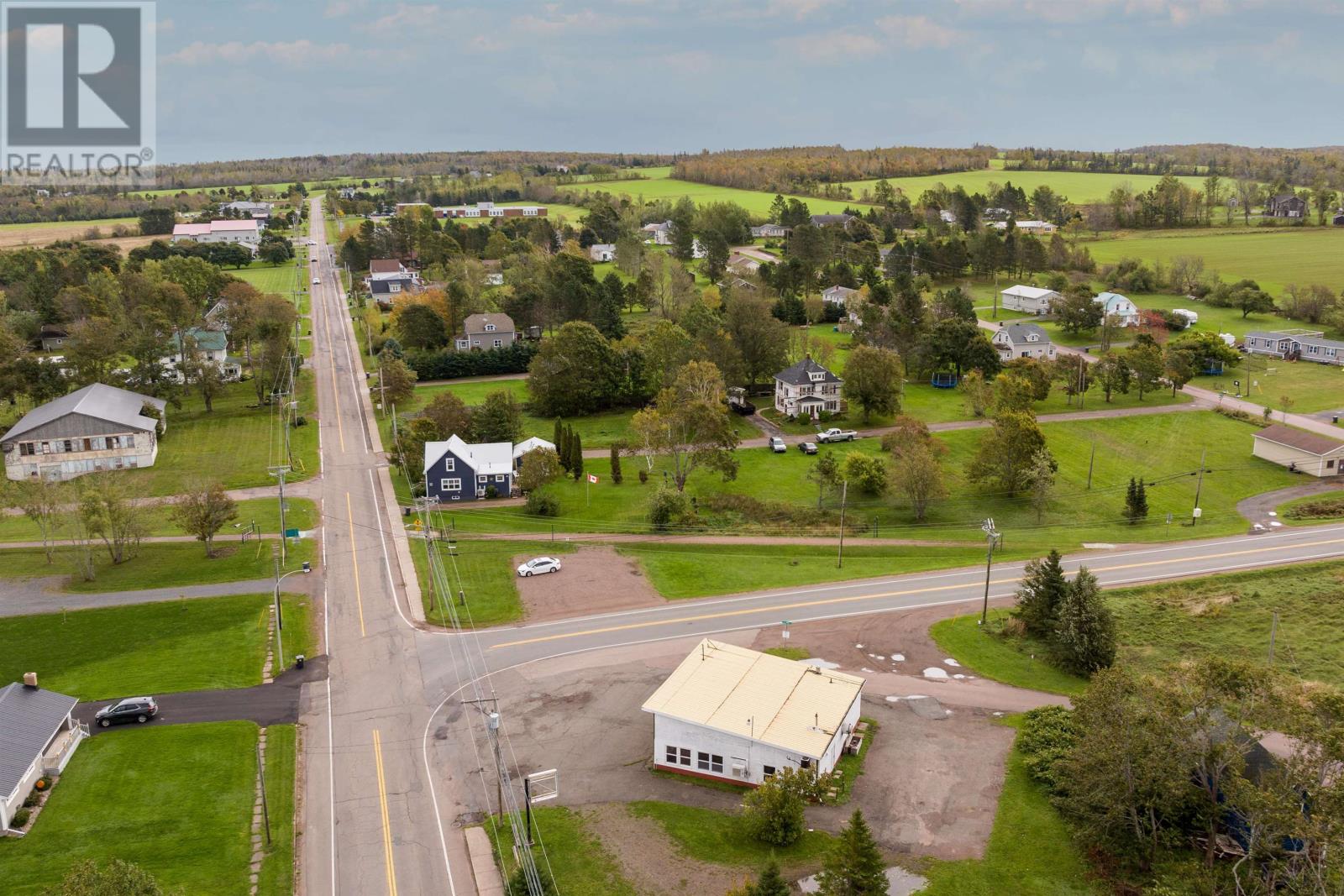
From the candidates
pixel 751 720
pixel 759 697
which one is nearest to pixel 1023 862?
pixel 751 720

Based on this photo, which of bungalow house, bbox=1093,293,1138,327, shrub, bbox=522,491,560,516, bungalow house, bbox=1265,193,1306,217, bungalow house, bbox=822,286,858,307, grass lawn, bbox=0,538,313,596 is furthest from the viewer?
bungalow house, bbox=1265,193,1306,217

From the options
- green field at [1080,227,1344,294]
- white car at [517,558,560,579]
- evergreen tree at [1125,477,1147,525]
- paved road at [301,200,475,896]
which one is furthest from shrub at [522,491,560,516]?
green field at [1080,227,1344,294]

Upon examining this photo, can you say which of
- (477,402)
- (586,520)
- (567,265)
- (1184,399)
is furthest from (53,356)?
(1184,399)

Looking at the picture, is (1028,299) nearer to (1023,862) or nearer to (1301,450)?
(1301,450)

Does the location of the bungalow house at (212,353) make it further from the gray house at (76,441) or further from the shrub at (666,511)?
the shrub at (666,511)

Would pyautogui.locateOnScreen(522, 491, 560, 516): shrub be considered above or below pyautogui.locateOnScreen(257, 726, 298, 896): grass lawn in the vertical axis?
above

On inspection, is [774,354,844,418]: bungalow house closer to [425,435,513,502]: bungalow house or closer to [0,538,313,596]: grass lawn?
[425,435,513,502]: bungalow house
